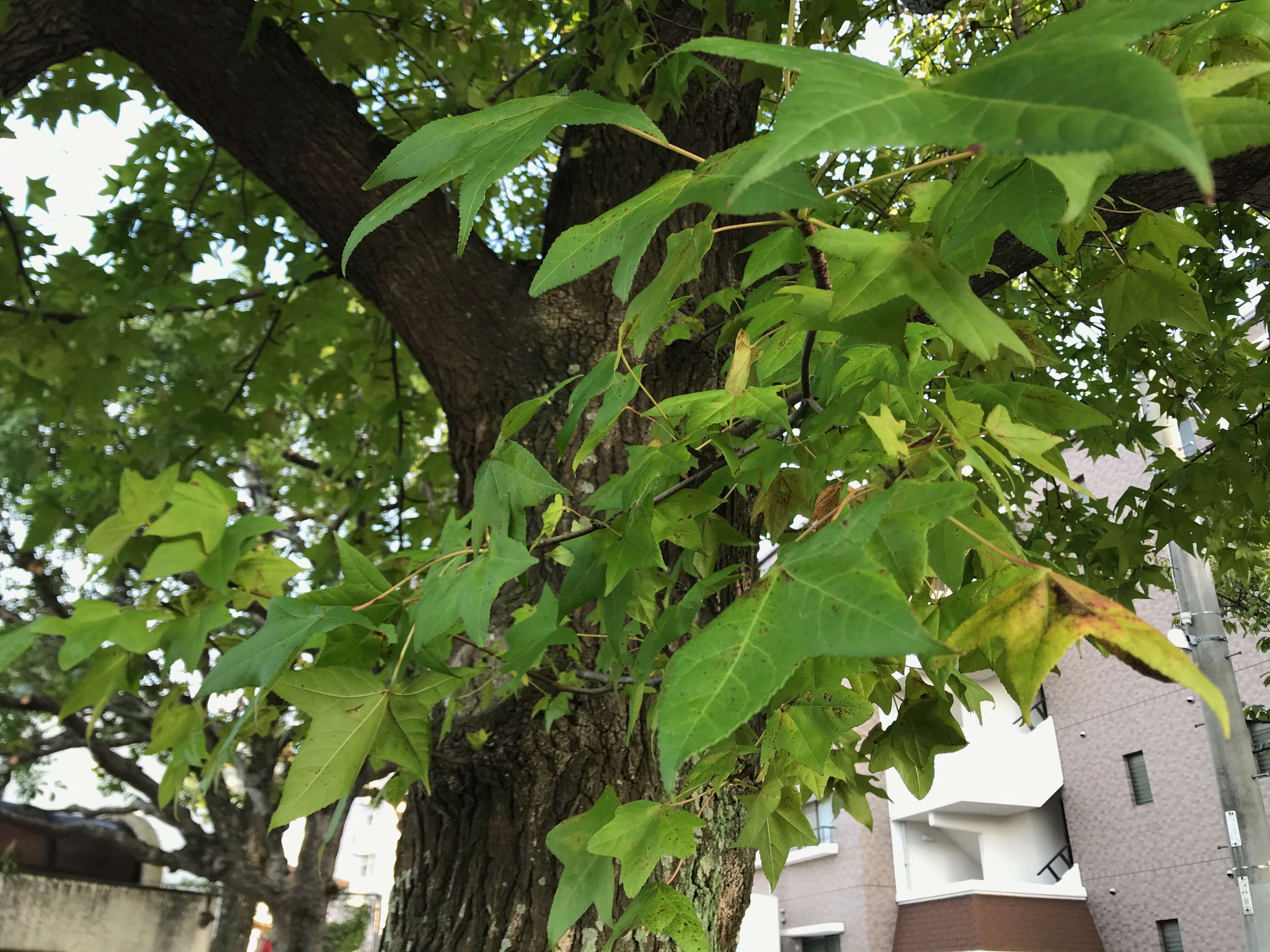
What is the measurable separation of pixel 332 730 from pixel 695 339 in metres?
1.57

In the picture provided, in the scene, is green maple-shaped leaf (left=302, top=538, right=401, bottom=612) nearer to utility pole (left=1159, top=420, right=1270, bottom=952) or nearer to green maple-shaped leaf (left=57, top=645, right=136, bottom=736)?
green maple-shaped leaf (left=57, top=645, right=136, bottom=736)

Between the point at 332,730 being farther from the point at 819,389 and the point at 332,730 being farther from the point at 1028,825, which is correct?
the point at 1028,825

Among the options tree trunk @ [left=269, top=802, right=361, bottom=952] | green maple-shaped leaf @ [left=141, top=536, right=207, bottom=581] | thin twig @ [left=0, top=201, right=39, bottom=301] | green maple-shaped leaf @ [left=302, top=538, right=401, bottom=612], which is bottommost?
tree trunk @ [left=269, top=802, right=361, bottom=952]

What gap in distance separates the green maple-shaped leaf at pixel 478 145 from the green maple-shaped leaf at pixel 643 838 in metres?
0.75

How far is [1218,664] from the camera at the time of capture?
218 inches

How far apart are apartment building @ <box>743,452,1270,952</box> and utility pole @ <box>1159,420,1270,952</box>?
22.9 ft

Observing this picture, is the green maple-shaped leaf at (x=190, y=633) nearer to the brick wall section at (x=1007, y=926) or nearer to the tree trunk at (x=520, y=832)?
the tree trunk at (x=520, y=832)

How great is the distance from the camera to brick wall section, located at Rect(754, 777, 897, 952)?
15.1m

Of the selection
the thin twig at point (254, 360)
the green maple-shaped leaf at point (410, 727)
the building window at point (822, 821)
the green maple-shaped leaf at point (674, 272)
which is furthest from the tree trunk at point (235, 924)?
the green maple-shaped leaf at point (674, 272)

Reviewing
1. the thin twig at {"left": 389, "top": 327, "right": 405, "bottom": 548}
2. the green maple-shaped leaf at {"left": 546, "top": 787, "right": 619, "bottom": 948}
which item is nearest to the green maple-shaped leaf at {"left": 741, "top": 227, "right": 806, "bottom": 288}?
the green maple-shaped leaf at {"left": 546, "top": 787, "right": 619, "bottom": 948}

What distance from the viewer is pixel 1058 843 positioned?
15.9 m

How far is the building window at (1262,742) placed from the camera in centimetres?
1087

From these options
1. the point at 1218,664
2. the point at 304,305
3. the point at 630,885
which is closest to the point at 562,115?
the point at 630,885

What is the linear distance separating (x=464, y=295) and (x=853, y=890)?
15514 millimetres
